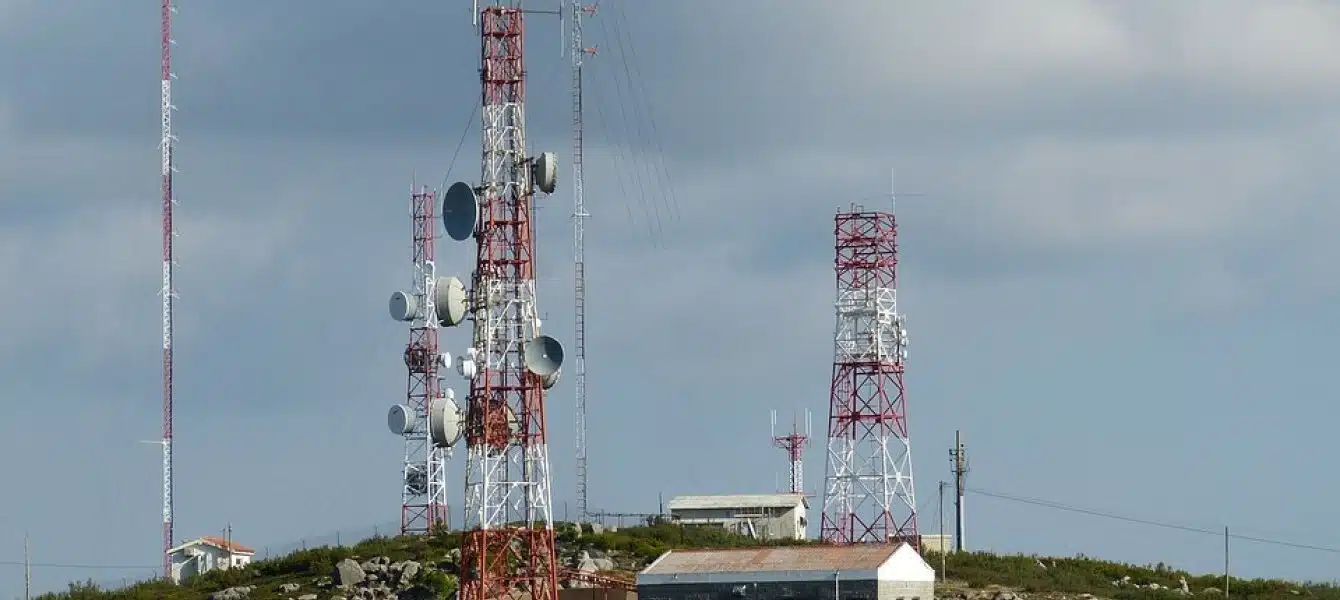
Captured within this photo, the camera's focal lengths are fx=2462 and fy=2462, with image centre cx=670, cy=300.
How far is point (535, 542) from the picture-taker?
250 feet

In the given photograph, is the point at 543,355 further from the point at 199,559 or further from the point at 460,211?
the point at 199,559

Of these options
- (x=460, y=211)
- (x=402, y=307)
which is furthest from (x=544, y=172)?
(x=402, y=307)

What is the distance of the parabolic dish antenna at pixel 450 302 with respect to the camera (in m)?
76.0

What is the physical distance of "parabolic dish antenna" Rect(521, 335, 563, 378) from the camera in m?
75.6

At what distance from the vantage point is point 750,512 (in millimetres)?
113438

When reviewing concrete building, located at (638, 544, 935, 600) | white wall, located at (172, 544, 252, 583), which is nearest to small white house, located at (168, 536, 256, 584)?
white wall, located at (172, 544, 252, 583)

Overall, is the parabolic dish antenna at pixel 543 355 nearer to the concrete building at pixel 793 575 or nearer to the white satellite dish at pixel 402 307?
the concrete building at pixel 793 575

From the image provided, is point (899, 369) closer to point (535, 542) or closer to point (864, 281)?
point (864, 281)

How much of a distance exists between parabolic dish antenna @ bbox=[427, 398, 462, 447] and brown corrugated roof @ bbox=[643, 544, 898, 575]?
814cm

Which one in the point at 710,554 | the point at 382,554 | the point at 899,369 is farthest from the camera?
the point at 899,369

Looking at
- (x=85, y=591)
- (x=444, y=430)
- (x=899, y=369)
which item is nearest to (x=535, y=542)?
(x=444, y=430)

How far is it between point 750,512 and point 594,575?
2774 cm

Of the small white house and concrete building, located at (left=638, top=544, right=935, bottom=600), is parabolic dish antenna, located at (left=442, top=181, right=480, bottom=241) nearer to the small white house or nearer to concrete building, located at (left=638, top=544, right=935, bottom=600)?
concrete building, located at (left=638, top=544, right=935, bottom=600)

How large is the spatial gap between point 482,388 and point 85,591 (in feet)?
118
